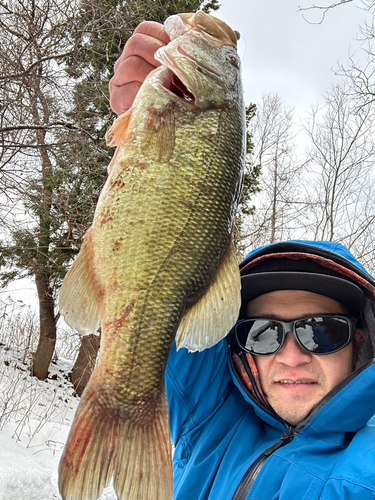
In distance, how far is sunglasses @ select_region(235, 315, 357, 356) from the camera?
68.3 inches

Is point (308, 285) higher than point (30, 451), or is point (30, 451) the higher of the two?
point (308, 285)

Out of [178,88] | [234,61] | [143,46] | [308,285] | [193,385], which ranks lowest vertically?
[193,385]

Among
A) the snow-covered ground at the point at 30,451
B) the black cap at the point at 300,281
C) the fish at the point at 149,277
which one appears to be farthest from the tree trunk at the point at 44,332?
the fish at the point at 149,277

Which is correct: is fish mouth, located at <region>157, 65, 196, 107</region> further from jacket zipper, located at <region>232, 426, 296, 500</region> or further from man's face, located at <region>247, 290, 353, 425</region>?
jacket zipper, located at <region>232, 426, 296, 500</region>

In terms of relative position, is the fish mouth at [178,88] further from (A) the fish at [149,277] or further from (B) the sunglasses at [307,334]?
(B) the sunglasses at [307,334]

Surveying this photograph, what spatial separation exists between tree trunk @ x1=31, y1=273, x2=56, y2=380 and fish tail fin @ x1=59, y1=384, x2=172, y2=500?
9268 mm

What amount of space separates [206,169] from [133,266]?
431mm

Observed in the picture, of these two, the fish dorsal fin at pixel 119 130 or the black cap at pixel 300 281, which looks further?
the black cap at pixel 300 281

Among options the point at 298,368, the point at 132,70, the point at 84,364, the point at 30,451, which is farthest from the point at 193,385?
the point at 84,364

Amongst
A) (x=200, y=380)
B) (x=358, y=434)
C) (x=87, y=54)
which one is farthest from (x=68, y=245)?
(x=358, y=434)

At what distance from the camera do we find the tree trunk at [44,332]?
10.0 metres

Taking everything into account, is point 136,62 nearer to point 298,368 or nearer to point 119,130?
point 119,130

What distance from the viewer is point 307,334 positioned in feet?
5.72

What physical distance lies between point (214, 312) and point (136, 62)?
1.08 meters
